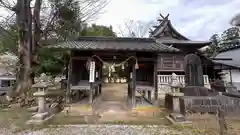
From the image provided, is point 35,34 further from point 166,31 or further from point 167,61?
point 166,31

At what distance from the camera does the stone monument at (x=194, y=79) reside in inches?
282

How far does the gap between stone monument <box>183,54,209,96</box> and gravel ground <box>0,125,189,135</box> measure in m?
2.66

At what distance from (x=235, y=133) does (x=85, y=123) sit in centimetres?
451

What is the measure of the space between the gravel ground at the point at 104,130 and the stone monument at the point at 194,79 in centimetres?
266

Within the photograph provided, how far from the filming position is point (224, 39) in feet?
99.2

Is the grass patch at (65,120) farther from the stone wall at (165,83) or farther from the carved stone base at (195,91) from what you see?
the stone wall at (165,83)

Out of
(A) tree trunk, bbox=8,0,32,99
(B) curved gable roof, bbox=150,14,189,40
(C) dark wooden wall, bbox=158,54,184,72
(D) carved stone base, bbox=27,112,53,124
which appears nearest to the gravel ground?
(D) carved stone base, bbox=27,112,53,124

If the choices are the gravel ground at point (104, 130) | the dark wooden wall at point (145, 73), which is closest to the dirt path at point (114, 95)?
the dark wooden wall at point (145, 73)

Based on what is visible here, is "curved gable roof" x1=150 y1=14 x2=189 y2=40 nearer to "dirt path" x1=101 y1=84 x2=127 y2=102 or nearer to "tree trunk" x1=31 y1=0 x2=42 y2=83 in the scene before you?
"dirt path" x1=101 y1=84 x2=127 y2=102

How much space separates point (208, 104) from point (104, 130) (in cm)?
441

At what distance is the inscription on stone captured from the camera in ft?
21.7

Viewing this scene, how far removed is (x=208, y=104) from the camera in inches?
266

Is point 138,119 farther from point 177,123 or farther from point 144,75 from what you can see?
point 144,75

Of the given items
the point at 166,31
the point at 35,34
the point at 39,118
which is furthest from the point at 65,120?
the point at 166,31
